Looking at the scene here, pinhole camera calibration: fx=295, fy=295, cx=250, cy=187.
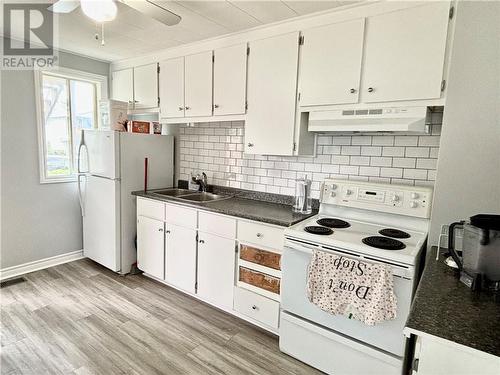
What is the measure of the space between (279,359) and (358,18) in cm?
236

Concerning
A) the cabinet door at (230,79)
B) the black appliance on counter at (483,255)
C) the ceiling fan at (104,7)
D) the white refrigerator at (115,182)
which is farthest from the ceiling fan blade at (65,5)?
the black appliance on counter at (483,255)

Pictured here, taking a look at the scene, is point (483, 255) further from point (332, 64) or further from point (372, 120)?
point (332, 64)

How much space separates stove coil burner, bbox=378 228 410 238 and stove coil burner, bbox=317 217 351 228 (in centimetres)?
23

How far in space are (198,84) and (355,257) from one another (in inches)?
82.1

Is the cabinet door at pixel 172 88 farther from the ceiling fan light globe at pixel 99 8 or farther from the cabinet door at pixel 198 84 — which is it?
the ceiling fan light globe at pixel 99 8

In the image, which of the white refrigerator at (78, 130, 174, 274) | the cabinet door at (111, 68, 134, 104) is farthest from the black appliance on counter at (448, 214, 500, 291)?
the cabinet door at (111, 68, 134, 104)

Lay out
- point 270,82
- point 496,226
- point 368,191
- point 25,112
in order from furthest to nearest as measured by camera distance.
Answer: point 25,112 < point 270,82 < point 368,191 < point 496,226

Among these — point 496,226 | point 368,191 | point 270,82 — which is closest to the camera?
point 496,226

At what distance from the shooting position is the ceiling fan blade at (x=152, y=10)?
1566mm

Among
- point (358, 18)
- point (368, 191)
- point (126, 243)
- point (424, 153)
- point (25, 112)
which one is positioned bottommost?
point (126, 243)

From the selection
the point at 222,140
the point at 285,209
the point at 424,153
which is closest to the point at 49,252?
the point at 222,140

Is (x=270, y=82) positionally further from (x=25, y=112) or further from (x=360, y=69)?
(x=25, y=112)

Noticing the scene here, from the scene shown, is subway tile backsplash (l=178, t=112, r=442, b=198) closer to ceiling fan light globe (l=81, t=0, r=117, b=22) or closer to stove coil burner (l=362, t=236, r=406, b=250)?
stove coil burner (l=362, t=236, r=406, b=250)

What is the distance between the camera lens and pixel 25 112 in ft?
9.95
